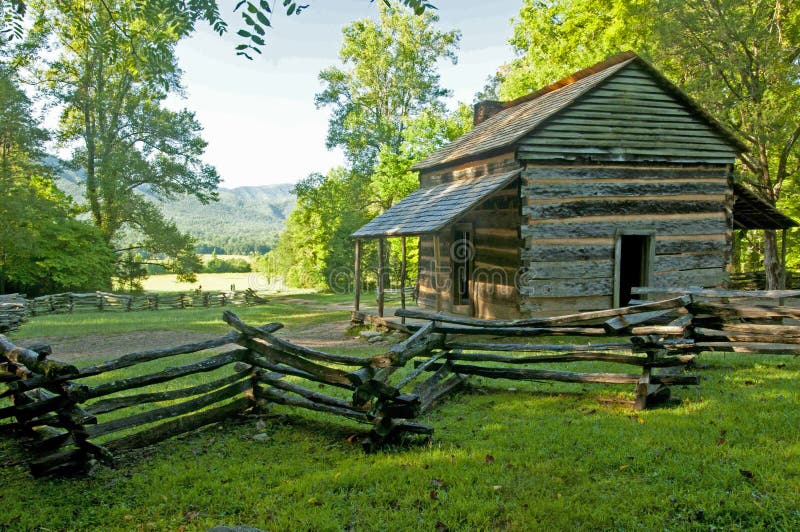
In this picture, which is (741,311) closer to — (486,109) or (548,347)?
(548,347)

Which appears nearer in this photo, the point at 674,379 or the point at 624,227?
the point at 674,379

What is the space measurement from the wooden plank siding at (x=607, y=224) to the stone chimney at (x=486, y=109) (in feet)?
25.2

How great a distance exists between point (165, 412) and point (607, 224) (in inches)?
402

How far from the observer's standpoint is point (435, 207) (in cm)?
1260

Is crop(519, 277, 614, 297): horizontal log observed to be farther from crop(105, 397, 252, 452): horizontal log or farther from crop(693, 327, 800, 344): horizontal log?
crop(105, 397, 252, 452): horizontal log

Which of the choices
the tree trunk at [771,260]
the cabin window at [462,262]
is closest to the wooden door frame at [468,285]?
the cabin window at [462,262]

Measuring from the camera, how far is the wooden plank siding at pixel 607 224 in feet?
37.9

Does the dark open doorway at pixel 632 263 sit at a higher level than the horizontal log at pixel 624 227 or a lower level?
lower

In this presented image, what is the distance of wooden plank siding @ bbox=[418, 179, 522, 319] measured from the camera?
12.0m

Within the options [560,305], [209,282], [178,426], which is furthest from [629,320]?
[209,282]

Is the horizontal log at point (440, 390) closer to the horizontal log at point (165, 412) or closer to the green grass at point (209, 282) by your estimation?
the horizontal log at point (165, 412)

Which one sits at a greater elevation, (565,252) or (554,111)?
(554,111)

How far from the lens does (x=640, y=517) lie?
11.5 feet

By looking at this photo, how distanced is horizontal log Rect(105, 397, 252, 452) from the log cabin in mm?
5715
